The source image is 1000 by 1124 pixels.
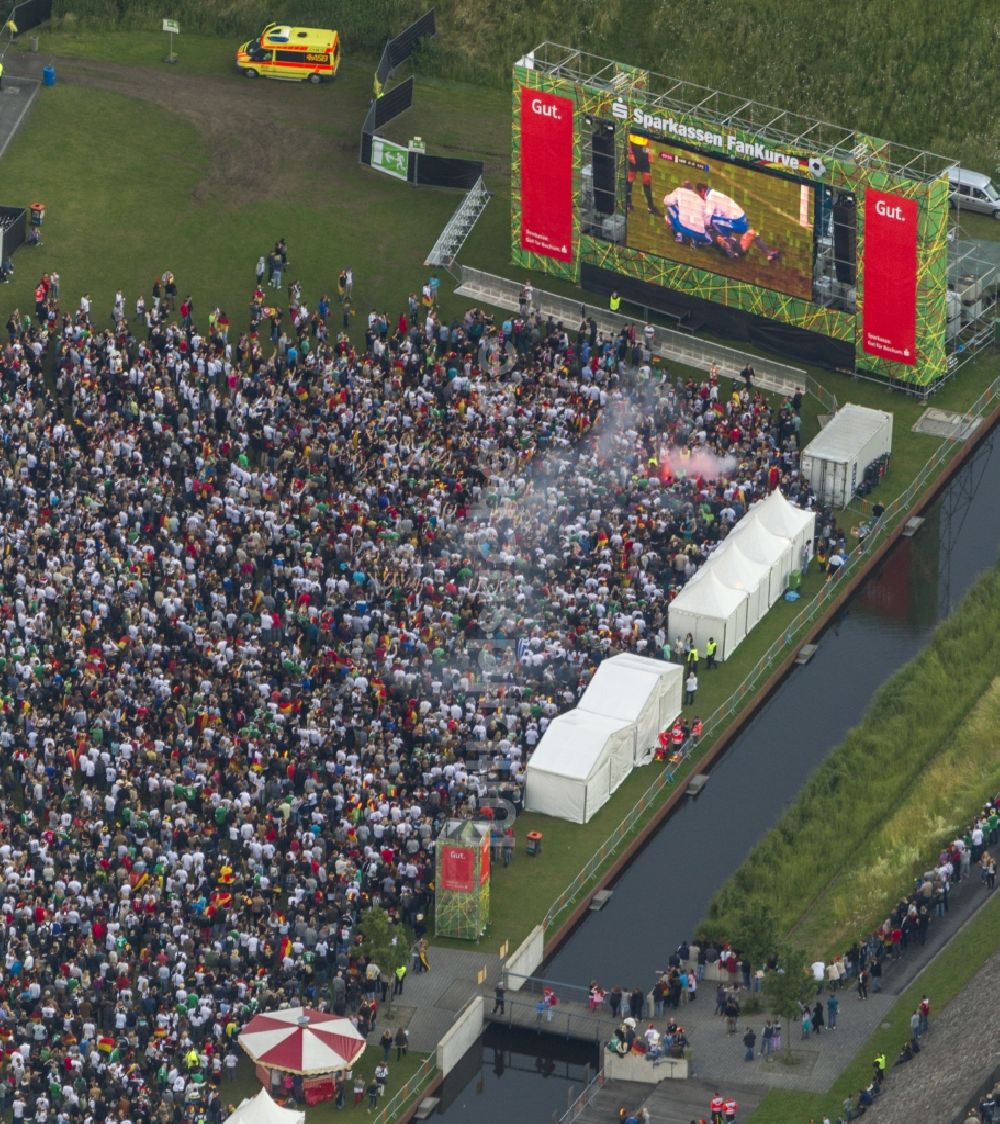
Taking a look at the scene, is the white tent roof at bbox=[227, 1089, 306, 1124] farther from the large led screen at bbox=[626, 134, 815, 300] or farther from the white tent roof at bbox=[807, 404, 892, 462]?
the large led screen at bbox=[626, 134, 815, 300]

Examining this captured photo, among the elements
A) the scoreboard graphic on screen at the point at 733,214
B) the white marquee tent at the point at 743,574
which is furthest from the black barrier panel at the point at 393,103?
the white marquee tent at the point at 743,574

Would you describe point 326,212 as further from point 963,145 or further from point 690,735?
point 690,735

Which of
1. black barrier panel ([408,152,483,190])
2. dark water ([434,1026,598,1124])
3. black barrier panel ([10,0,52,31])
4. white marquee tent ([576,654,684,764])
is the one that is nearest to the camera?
dark water ([434,1026,598,1124])

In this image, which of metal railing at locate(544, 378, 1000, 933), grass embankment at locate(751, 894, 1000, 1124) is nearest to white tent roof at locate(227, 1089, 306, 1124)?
grass embankment at locate(751, 894, 1000, 1124)

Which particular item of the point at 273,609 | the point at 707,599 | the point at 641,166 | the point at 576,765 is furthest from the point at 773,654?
the point at 641,166

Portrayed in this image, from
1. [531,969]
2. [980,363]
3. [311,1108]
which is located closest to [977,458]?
[980,363]

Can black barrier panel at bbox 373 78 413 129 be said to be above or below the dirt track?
above

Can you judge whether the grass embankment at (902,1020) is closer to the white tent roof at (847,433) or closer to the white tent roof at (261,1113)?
→ the white tent roof at (261,1113)
